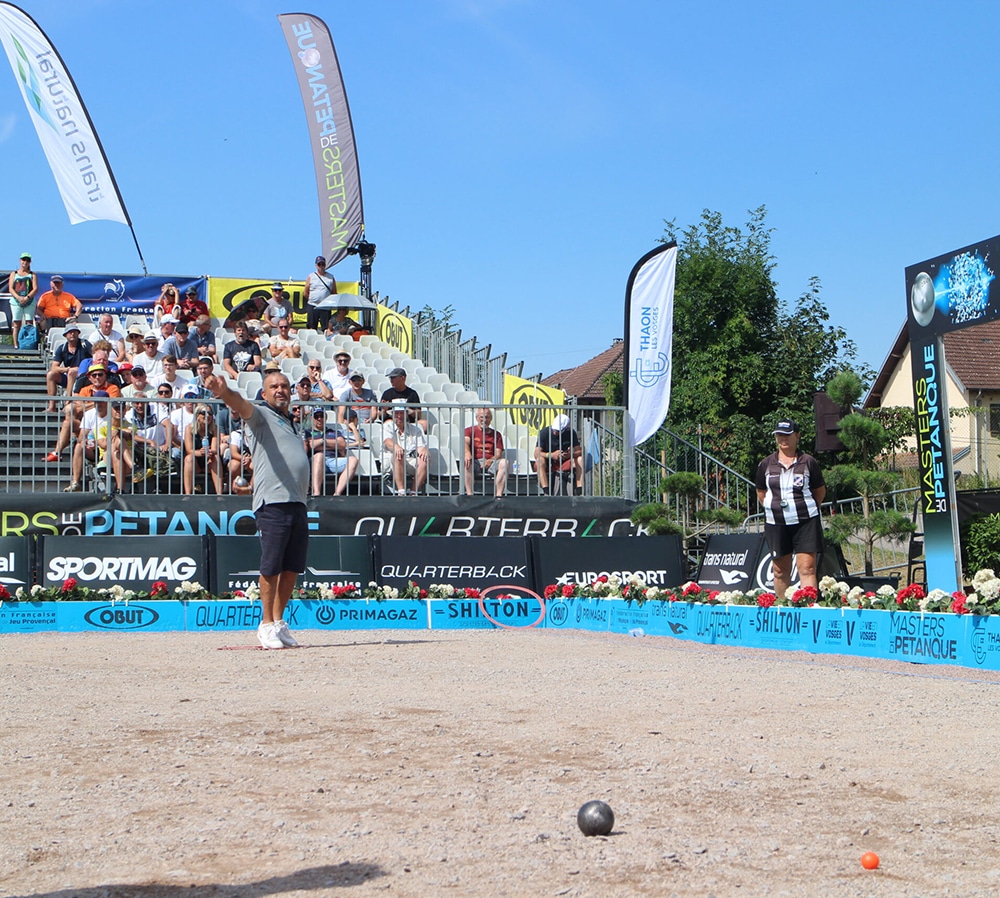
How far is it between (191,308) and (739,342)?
59.7 ft

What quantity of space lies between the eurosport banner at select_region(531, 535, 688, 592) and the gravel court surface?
6.33 metres

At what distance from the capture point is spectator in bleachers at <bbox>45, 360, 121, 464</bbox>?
50.8 ft

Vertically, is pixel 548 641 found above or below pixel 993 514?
below

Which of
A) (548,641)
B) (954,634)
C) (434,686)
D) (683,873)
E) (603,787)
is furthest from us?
(548,641)

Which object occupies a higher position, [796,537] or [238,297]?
[238,297]

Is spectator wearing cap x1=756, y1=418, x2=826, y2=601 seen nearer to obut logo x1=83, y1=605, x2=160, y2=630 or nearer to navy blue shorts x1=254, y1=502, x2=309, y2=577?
navy blue shorts x1=254, y1=502, x2=309, y2=577

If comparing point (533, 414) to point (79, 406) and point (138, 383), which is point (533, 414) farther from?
point (79, 406)

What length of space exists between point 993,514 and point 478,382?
8.65m

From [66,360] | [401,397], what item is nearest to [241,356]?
[66,360]

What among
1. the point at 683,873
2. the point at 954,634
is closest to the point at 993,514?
the point at 954,634

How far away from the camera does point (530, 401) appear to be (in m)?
18.8

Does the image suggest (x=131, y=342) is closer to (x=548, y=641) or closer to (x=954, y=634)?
(x=548, y=641)

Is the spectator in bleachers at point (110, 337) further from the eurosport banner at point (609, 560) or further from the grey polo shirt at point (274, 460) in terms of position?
the grey polo shirt at point (274, 460)

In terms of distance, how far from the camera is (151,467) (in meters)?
15.6
